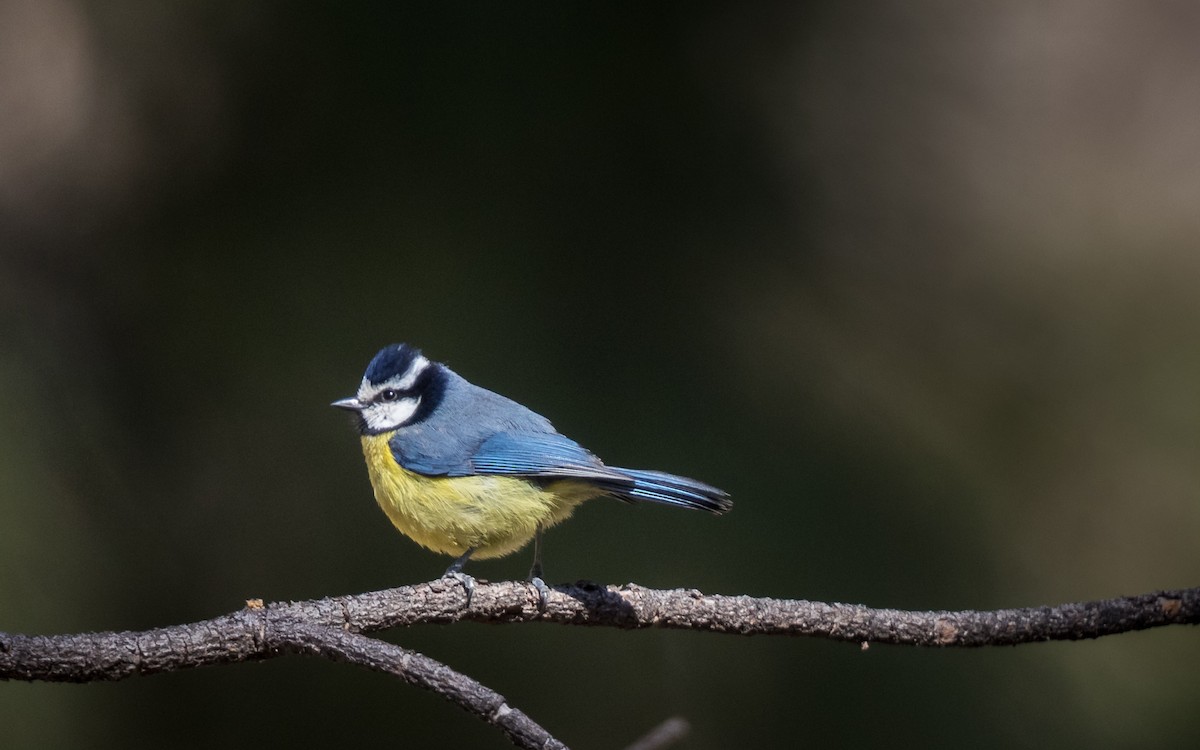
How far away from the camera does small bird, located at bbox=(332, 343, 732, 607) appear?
1.62 m

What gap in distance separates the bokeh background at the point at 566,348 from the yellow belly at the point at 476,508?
1.10ft

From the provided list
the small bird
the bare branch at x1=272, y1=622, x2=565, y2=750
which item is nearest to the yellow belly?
the small bird

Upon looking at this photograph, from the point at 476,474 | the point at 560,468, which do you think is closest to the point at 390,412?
the point at 476,474

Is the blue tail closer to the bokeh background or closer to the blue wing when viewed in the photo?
the blue wing

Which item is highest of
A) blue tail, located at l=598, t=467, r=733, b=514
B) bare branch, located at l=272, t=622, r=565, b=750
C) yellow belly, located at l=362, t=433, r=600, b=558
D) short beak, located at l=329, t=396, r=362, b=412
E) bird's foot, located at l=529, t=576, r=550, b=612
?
short beak, located at l=329, t=396, r=362, b=412

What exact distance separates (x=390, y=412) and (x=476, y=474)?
267 millimetres

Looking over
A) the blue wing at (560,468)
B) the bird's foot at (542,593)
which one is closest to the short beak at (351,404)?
the blue wing at (560,468)

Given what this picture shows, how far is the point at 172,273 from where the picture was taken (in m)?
2.21

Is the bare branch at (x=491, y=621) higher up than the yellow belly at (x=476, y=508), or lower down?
lower down

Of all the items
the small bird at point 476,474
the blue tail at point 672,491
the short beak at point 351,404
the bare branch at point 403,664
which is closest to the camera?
the bare branch at point 403,664

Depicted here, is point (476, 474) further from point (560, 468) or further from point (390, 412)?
point (390, 412)

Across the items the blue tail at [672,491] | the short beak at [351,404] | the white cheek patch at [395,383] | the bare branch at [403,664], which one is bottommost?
the bare branch at [403,664]

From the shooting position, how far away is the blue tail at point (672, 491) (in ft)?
4.63

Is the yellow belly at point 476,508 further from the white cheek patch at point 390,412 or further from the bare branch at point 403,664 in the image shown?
the bare branch at point 403,664
